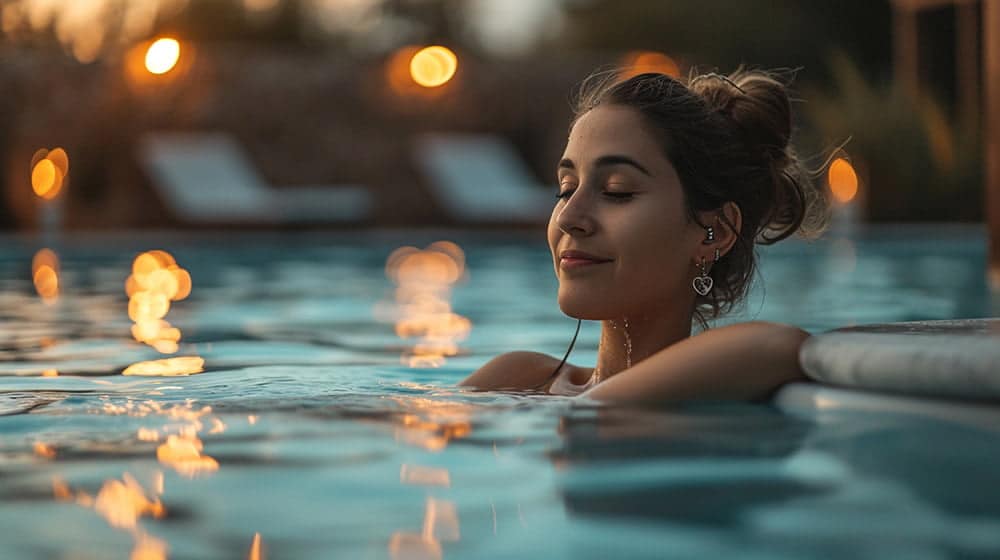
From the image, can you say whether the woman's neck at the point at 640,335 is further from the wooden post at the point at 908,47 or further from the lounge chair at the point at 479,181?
the lounge chair at the point at 479,181

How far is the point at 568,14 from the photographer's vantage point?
92.9 feet

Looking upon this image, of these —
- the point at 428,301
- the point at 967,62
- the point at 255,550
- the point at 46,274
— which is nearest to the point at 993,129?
the point at 428,301

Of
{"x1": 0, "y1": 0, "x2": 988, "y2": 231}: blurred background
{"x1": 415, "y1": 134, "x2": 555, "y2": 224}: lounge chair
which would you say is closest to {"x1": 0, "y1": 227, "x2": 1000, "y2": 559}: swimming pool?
{"x1": 0, "y1": 0, "x2": 988, "y2": 231}: blurred background

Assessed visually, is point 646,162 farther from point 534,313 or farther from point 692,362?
point 534,313

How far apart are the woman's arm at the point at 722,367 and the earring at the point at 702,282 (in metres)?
0.26

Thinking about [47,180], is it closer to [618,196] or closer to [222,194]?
[222,194]

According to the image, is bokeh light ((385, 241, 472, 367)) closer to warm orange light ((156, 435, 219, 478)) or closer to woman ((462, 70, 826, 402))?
woman ((462, 70, 826, 402))

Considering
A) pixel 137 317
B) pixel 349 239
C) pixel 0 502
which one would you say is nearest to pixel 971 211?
pixel 349 239

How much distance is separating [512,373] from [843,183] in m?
11.3

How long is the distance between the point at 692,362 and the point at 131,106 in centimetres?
1550

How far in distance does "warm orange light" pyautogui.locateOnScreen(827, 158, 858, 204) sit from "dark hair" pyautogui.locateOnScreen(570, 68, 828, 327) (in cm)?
1085

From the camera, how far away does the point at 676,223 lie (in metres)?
2.91

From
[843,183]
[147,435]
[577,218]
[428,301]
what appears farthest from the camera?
[843,183]

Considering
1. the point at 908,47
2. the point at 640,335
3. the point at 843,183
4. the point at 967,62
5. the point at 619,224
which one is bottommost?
the point at 640,335
